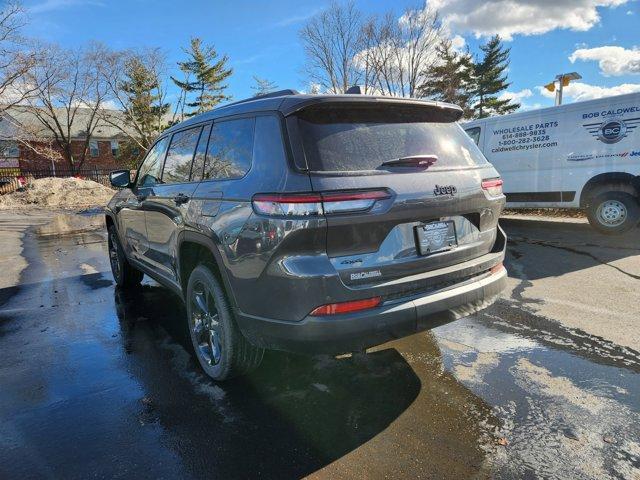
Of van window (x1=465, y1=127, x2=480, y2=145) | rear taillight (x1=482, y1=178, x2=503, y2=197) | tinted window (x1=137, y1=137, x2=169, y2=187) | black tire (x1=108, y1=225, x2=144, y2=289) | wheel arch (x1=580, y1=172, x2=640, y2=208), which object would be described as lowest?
black tire (x1=108, y1=225, x2=144, y2=289)

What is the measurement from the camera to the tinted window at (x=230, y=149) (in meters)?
2.79

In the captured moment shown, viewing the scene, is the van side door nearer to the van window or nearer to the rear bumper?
the van window

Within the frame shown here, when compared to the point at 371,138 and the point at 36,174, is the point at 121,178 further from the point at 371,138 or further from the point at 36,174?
the point at 36,174

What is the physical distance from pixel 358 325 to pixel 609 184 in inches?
298

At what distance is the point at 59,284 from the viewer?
6.39m

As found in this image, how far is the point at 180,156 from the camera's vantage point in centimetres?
381

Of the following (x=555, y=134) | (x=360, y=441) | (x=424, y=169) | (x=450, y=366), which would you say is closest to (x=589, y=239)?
(x=555, y=134)

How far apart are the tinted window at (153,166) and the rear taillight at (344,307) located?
2536 millimetres

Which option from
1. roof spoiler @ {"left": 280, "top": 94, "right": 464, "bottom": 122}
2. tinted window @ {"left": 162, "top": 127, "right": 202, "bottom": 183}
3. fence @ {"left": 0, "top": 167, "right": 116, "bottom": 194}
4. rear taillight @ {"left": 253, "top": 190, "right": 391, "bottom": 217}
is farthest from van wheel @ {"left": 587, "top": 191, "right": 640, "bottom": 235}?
fence @ {"left": 0, "top": 167, "right": 116, "bottom": 194}

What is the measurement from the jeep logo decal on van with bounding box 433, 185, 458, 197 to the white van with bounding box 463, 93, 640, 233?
6.56 m

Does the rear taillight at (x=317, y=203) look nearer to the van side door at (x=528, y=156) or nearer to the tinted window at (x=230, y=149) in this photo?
the tinted window at (x=230, y=149)

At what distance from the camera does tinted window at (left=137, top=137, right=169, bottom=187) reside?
4.28 meters

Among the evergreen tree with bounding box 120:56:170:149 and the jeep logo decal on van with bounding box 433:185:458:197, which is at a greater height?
the evergreen tree with bounding box 120:56:170:149

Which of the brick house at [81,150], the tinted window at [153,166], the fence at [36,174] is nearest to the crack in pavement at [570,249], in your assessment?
the tinted window at [153,166]
